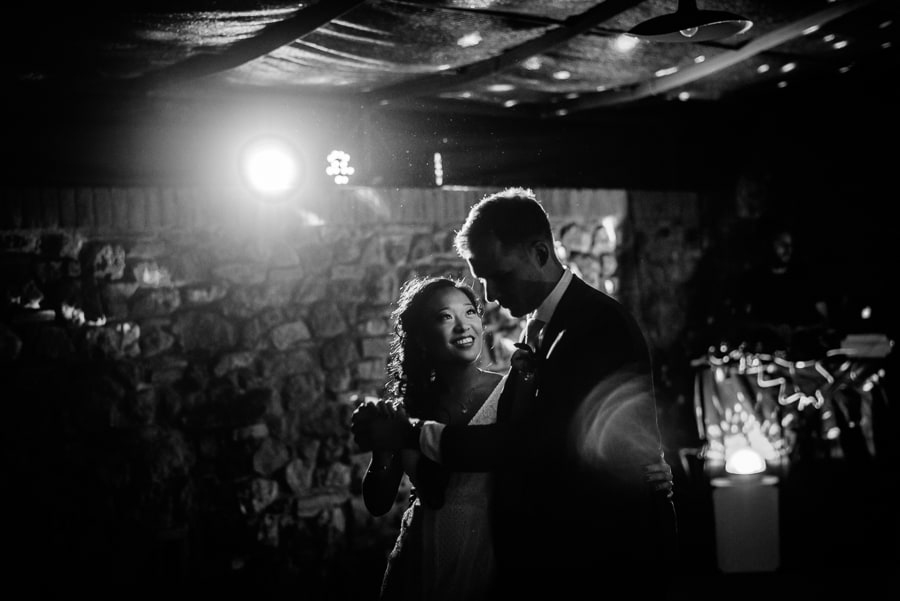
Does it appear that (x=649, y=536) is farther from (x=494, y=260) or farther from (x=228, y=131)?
(x=228, y=131)

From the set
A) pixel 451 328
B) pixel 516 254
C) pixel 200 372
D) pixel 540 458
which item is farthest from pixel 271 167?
pixel 540 458

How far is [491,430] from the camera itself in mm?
2734

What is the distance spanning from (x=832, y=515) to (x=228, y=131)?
164 inches

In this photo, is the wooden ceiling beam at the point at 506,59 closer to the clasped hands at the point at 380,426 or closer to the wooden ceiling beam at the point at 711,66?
the wooden ceiling beam at the point at 711,66

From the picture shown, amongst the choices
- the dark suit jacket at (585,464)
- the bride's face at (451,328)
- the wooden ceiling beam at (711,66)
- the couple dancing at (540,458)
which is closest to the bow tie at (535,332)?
the couple dancing at (540,458)

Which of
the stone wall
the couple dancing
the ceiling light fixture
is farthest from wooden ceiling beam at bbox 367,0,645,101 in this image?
the couple dancing

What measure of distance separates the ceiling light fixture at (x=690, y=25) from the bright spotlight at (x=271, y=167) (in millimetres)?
2252

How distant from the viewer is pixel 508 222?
2848 millimetres

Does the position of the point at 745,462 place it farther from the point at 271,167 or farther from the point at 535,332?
the point at 271,167

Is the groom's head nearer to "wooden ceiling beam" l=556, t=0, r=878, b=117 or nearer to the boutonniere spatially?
the boutonniere

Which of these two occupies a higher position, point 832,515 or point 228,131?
point 228,131

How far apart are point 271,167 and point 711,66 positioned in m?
2.34

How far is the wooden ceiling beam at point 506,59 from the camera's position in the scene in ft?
11.9

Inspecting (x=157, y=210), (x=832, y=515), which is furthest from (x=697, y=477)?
(x=157, y=210)
